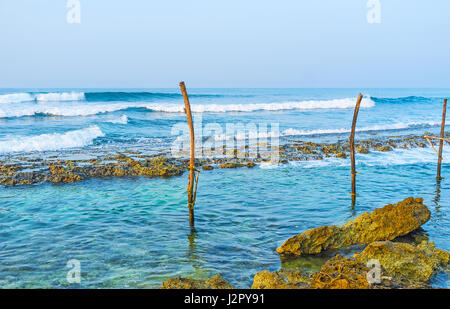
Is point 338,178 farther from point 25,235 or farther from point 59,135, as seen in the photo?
point 59,135

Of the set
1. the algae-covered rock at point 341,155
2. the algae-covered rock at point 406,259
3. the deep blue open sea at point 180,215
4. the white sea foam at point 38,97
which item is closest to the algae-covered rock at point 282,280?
the deep blue open sea at point 180,215

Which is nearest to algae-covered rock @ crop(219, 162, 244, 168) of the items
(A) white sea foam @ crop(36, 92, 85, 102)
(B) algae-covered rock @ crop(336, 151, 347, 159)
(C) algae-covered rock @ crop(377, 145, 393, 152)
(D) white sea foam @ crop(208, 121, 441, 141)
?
(B) algae-covered rock @ crop(336, 151, 347, 159)

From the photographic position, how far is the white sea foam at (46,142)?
1866 cm

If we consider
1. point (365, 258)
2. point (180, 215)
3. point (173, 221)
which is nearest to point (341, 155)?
point (180, 215)

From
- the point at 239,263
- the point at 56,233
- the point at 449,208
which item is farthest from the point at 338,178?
the point at 56,233

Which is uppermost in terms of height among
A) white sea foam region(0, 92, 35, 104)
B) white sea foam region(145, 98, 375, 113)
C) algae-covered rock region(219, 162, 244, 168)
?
white sea foam region(0, 92, 35, 104)

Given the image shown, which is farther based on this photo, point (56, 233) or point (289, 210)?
point (289, 210)

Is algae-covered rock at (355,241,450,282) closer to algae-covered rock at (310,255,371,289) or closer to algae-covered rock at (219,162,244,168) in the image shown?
algae-covered rock at (310,255,371,289)

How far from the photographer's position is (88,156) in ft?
55.0

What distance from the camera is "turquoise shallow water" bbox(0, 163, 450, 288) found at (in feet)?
21.2

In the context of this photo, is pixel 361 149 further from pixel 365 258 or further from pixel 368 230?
pixel 365 258

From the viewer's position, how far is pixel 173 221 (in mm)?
8992

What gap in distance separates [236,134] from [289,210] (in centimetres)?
1632

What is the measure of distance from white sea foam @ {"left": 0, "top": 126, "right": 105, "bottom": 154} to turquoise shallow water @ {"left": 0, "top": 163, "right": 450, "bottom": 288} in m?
8.21
